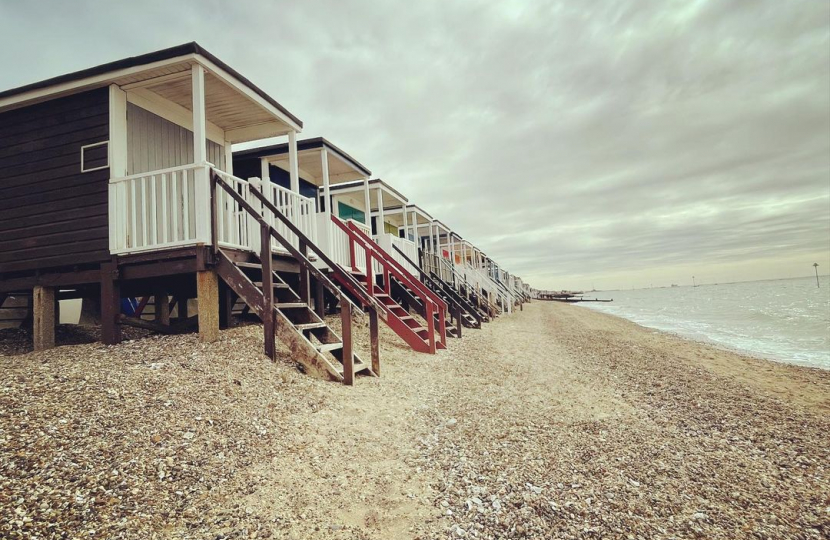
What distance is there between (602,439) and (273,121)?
27.4 feet

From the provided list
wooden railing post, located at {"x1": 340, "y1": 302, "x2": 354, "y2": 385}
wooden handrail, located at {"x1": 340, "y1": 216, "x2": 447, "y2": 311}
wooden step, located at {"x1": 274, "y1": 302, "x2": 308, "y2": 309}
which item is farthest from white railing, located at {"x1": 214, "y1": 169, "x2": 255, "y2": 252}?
wooden handrail, located at {"x1": 340, "y1": 216, "x2": 447, "y2": 311}

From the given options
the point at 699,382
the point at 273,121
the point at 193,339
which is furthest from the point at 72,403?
the point at 699,382

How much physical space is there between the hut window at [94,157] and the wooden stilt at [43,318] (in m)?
2.22

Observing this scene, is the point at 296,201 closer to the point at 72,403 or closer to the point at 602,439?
the point at 72,403

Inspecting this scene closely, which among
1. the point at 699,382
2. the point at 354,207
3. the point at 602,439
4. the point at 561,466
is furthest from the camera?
the point at 354,207

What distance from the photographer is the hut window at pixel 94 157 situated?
22.7 ft

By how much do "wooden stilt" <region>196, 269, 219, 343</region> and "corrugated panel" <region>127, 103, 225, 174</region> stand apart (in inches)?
114

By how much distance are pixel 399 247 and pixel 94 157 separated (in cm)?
919

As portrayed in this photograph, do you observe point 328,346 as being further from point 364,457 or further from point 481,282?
point 481,282

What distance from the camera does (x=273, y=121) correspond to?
923cm

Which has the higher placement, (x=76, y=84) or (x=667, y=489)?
(x=76, y=84)

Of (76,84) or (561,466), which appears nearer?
(561,466)

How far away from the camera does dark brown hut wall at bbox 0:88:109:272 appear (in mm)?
6914

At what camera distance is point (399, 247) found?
→ 1491cm
